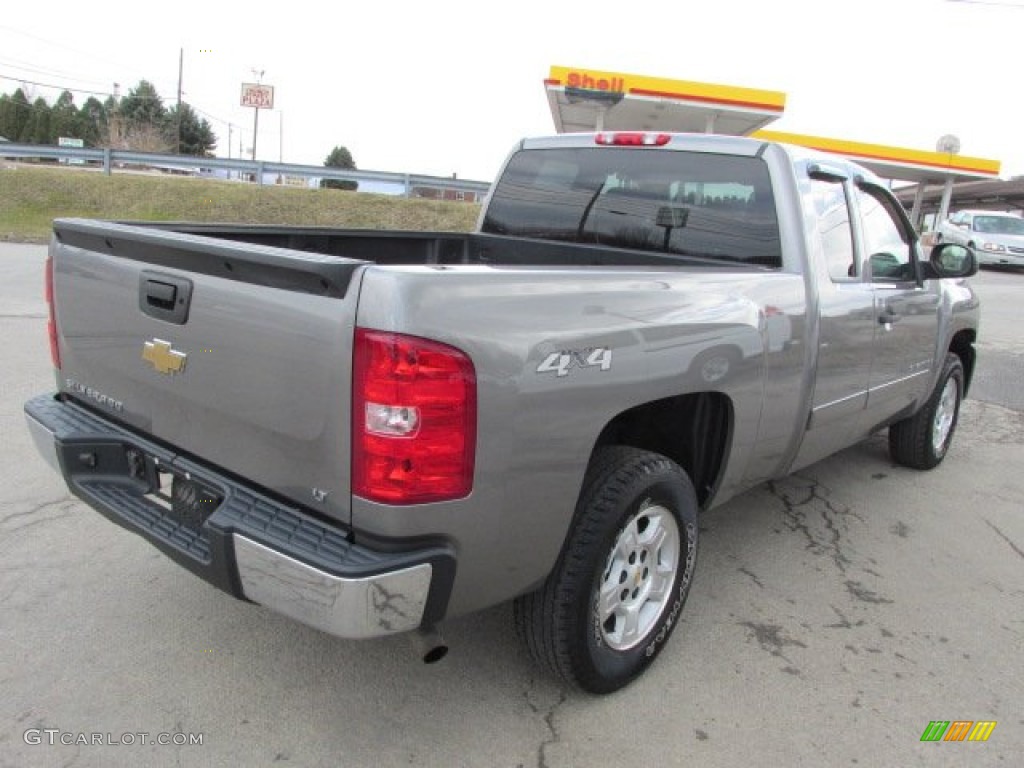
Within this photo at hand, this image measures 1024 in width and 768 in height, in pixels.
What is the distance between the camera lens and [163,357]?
7.98 ft

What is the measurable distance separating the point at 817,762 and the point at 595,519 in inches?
38.8

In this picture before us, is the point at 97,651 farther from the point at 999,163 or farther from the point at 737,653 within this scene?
the point at 999,163

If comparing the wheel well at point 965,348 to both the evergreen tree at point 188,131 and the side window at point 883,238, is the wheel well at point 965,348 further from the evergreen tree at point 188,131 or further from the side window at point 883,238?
the evergreen tree at point 188,131

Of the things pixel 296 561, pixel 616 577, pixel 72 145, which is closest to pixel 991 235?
pixel 616 577

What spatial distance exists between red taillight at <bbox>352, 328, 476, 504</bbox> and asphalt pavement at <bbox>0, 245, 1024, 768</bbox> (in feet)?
3.01

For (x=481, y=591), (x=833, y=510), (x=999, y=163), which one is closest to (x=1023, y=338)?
(x=833, y=510)

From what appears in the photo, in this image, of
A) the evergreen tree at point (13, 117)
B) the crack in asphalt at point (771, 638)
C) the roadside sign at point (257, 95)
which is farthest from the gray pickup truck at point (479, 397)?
the evergreen tree at point (13, 117)

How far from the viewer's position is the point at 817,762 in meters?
2.43

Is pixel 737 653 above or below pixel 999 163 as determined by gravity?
below

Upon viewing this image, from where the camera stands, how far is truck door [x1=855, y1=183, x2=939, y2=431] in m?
3.96

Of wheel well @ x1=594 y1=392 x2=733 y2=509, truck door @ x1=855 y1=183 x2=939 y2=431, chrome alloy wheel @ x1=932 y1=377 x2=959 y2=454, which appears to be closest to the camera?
wheel well @ x1=594 y1=392 x2=733 y2=509

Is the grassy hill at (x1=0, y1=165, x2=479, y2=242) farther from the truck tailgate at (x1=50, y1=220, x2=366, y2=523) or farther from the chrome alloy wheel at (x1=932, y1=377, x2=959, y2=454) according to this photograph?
the truck tailgate at (x1=50, y1=220, x2=366, y2=523)

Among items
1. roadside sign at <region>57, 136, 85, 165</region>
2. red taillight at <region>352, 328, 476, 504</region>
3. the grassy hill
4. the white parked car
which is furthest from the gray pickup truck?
roadside sign at <region>57, 136, 85, 165</region>

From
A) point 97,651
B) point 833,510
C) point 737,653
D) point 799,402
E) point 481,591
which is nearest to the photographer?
point 481,591
